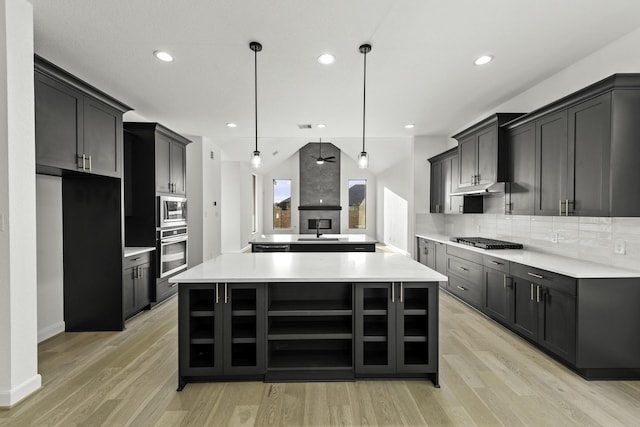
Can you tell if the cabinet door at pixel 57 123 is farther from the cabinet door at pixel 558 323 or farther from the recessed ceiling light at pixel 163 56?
the cabinet door at pixel 558 323

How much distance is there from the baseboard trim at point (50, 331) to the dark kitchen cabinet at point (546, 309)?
482cm

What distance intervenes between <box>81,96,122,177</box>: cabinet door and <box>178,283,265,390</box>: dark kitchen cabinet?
1.82m

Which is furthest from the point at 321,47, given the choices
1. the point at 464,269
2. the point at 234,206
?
the point at 234,206

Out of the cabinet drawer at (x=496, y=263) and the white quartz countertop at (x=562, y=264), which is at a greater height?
the white quartz countertop at (x=562, y=264)

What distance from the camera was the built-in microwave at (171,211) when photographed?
415cm

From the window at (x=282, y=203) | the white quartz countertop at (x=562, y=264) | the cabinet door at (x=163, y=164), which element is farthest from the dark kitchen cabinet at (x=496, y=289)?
the window at (x=282, y=203)

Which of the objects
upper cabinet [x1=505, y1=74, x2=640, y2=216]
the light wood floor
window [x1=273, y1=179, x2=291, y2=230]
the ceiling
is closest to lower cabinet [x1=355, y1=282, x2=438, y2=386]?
the light wood floor

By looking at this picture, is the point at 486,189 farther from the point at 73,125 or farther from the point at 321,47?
the point at 73,125

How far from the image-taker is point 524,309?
3066 millimetres

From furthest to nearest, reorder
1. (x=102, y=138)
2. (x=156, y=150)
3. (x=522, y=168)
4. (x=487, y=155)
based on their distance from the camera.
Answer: (x=156, y=150) → (x=487, y=155) → (x=522, y=168) → (x=102, y=138)

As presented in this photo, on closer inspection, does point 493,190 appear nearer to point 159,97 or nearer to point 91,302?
point 159,97

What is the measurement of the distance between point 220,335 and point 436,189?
4800 millimetres

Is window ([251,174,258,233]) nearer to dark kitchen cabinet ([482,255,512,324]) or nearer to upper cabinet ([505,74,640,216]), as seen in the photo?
dark kitchen cabinet ([482,255,512,324])

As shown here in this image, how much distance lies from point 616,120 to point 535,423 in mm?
2264
